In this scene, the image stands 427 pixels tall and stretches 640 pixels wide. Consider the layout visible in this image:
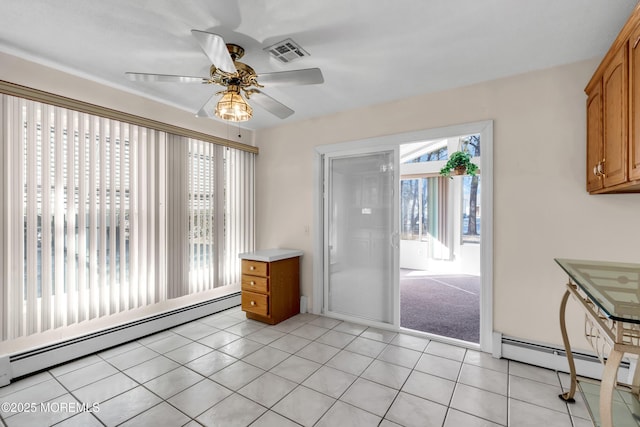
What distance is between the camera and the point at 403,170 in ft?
23.7

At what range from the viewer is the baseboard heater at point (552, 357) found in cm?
221

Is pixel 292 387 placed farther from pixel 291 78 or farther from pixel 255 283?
pixel 291 78

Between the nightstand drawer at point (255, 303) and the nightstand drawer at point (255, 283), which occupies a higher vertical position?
the nightstand drawer at point (255, 283)

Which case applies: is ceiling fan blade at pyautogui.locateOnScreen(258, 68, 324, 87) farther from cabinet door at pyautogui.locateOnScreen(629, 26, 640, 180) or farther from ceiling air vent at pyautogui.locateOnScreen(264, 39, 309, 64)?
cabinet door at pyautogui.locateOnScreen(629, 26, 640, 180)

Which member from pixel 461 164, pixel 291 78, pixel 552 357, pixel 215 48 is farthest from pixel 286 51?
pixel 461 164

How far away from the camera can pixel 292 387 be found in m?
2.17

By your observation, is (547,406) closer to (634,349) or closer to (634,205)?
(634,349)

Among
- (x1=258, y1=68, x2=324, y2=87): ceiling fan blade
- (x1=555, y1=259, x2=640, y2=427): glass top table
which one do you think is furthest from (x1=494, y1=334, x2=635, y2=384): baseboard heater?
(x1=258, y1=68, x2=324, y2=87): ceiling fan blade

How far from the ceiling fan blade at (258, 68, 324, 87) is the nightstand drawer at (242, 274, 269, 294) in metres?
2.30

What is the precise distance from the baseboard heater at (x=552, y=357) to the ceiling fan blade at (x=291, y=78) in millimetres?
2755

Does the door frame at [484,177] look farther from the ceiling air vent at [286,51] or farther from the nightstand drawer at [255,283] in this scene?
the nightstand drawer at [255,283]

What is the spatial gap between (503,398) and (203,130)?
4124 millimetres

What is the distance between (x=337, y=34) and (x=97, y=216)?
8.80ft

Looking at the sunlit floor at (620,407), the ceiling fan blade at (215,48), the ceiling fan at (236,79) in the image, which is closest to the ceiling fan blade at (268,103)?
the ceiling fan at (236,79)
